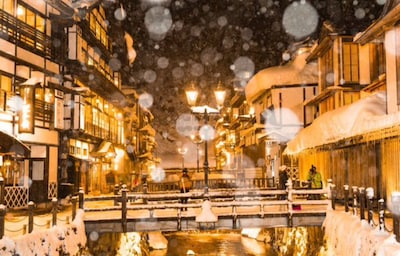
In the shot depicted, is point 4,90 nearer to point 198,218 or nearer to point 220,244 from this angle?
point 198,218

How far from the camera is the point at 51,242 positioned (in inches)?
599

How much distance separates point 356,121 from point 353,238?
258 inches

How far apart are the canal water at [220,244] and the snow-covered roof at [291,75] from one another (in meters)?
15.5

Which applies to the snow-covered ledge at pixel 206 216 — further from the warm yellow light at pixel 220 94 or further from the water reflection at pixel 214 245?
the water reflection at pixel 214 245

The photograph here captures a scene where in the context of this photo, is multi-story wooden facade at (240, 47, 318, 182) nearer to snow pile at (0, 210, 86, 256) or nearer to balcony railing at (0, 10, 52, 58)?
balcony railing at (0, 10, 52, 58)

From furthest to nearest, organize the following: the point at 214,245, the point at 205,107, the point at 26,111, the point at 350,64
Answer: the point at 350,64, the point at 214,245, the point at 26,111, the point at 205,107

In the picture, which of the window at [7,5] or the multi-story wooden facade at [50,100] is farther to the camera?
the multi-story wooden facade at [50,100]

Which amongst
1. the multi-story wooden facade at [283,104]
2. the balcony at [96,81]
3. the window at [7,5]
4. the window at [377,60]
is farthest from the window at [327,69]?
the window at [7,5]

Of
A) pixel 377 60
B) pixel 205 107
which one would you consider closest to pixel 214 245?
pixel 205 107

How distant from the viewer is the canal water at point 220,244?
22.6 m

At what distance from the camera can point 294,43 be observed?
5278 cm

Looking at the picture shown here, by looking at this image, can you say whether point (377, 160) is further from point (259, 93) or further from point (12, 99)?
point (259, 93)

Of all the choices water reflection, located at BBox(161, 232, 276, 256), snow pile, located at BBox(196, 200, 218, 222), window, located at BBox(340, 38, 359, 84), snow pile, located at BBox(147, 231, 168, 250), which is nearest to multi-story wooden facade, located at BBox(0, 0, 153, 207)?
snow pile, located at BBox(147, 231, 168, 250)

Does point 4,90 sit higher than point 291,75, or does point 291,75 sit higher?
point 291,75
